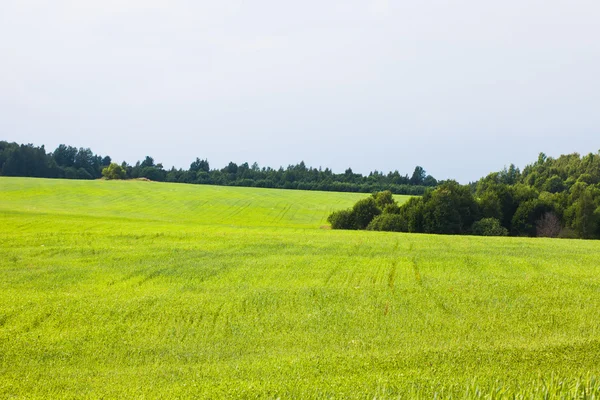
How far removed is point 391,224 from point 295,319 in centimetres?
4258

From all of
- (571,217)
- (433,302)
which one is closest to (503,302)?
(433,302)

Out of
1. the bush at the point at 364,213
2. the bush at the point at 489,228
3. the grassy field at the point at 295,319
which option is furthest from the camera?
the bush at the point at 364,213

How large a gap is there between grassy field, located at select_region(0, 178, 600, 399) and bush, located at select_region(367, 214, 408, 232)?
28.3 m

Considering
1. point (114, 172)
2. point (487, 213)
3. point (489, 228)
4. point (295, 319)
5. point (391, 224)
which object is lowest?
point (295, 319)

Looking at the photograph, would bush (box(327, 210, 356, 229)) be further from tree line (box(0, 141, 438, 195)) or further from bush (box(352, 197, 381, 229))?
tree line (box(0, 141, 438, 195))

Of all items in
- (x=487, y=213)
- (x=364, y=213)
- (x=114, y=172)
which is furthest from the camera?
(x=114, y=172)

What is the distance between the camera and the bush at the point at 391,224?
2173 inches

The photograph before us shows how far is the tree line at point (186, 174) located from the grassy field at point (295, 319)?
328ft

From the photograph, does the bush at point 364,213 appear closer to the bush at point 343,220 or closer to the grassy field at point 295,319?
the bush at point 343,220

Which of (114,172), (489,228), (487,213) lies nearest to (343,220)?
(487,213)

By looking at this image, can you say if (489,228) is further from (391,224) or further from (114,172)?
(114,172)

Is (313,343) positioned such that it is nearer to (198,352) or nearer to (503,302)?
(198,352)

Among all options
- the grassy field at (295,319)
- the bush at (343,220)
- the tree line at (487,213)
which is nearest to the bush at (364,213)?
the tree line at (487,213)

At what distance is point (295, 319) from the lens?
14.0m
